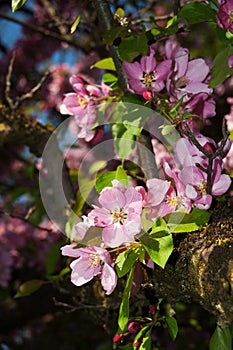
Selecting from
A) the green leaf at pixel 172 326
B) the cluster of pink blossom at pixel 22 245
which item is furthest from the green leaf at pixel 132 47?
the cluster of pink blossom at pixel 22 245

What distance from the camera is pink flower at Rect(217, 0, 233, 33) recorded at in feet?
3.68

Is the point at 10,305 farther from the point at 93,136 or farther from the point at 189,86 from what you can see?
the point at 189,86

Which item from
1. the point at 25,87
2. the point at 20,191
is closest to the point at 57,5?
the point at 25,87

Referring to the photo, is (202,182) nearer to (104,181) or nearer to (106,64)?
(104,181)

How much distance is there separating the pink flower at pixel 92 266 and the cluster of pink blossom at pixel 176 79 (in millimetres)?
346

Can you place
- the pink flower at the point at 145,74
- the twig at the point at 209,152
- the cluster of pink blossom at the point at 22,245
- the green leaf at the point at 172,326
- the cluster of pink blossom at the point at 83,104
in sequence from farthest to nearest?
the cluster of pink blossom at the point at 22,245 < the cluster of pink blossom at the point at 83,104 < the pink flower at the point at 145,74 < the green leaf at the point at 172,326 < the twig at the point at 209,152

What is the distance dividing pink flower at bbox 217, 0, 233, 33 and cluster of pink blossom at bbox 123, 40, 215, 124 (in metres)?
0.12

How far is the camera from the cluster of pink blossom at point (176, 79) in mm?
1209

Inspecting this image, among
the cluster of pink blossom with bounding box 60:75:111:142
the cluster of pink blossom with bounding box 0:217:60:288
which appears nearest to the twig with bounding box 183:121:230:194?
the cluster of pink blossom with bounding box 60:75:111:142

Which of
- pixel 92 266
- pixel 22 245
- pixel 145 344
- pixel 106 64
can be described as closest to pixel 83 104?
pixel 106 64

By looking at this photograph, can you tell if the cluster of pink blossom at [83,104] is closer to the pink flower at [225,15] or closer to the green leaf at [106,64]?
the green leaf at [106,64]

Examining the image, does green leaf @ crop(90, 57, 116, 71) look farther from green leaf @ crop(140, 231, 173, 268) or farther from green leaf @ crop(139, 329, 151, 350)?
green leaf @ crop(139, 329, 151, 350)

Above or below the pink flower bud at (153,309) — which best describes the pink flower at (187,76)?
above

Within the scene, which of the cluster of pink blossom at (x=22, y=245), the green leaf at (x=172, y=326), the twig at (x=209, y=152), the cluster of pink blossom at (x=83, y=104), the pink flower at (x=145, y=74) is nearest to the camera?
the twig at (x=209, y=152)
